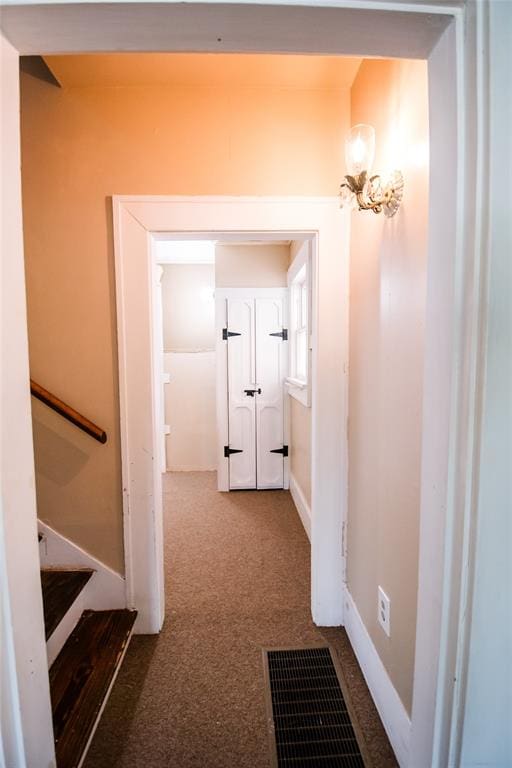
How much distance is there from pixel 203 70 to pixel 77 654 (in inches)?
96.6

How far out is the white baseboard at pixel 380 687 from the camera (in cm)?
109

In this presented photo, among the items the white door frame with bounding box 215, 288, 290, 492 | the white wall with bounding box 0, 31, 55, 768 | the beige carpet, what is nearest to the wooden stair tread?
the beige carpet

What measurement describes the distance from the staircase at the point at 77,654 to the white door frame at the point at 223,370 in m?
1.84

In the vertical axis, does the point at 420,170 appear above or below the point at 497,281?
above

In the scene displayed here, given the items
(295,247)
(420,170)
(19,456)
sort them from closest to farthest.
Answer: (19,456)
(420,170)
(295,247)

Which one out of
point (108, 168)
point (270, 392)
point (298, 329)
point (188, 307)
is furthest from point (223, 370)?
point (108, 168)

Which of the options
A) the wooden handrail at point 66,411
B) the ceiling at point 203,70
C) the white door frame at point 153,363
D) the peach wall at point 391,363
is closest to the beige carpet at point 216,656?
the white door frame at point 153,363

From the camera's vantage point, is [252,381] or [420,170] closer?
[420,170]

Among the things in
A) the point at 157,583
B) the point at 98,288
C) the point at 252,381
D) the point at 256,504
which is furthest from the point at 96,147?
the point at 256,504

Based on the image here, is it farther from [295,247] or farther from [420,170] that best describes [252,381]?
[420,170]

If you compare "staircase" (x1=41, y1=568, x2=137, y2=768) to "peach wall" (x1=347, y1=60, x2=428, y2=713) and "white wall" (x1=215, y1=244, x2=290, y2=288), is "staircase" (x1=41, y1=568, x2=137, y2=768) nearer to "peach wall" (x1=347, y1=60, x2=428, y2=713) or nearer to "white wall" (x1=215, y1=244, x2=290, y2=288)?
"peach wall" (x1=347, y1=60, x2=428, y2=713)

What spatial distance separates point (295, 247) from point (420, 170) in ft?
6.85

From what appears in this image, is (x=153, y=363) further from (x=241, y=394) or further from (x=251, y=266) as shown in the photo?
(x=251, y=266)

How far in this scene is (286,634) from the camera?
1.66 m
